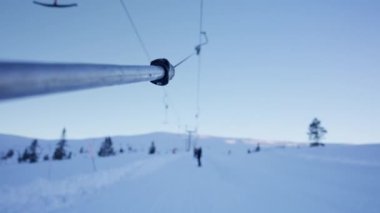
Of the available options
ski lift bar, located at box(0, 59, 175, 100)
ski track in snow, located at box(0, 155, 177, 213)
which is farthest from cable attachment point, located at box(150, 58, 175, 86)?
ski track in snow, located at box(0, 155, 177, 213)

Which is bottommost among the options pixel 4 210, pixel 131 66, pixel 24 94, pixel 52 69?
pixel 4 210

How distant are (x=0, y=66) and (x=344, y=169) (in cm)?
2025

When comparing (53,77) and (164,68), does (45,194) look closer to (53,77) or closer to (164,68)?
(164,68)

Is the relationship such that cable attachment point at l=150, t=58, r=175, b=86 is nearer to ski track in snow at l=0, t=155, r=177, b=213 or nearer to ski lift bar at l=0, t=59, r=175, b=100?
ski lift bar at l=0, t=59, r=175, b=100

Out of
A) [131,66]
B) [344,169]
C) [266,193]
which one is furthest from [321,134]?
[131,66]

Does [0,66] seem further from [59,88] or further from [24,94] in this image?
[59,88]

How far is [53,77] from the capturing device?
4.66 ft

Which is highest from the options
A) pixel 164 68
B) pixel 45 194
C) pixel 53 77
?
pixel 164 68

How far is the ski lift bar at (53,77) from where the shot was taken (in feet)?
3.74

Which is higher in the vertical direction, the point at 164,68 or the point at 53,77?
the point at 164,68

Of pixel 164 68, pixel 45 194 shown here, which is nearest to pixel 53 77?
pixel 164 68

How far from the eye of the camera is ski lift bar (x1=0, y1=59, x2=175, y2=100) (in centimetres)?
114

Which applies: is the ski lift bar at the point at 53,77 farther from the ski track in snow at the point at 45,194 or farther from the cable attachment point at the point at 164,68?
the ski track in snow at the point at 45,194

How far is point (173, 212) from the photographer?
7602mm
